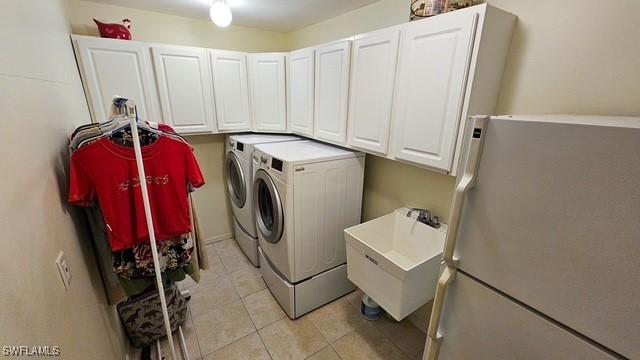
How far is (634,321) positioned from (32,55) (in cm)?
211

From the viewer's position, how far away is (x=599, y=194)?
0.63 meters

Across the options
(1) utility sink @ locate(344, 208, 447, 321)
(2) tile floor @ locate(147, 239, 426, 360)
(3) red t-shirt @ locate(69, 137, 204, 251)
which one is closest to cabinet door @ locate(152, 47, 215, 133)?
(3) red t-shirt @ locate(69, 137, 204, 251)

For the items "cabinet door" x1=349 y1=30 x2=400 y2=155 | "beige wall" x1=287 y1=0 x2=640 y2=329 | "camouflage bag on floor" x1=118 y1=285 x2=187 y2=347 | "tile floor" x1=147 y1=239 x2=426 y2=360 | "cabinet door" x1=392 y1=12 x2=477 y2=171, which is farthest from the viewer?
"tile floor" x1=147 y1=239 x2=426 y2=360

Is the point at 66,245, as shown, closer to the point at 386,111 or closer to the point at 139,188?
the point at 139,188

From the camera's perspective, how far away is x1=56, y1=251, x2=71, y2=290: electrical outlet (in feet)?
2.73

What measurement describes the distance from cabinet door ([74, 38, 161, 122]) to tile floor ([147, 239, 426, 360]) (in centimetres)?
167

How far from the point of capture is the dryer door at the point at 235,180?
240 cm

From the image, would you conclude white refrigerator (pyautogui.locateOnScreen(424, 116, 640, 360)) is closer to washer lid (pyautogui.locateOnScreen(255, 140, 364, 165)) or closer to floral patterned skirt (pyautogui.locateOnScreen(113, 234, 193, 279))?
washer lid (pyautogui.locateOnScreen(255, 140, 364, 165))

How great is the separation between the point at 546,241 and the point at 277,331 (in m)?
1.78

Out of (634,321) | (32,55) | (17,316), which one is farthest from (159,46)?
(634,321)

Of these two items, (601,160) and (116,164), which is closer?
(601,160)

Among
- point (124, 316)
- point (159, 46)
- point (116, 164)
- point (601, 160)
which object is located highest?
point (159, 46)

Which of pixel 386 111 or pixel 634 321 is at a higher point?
pixel 386 111

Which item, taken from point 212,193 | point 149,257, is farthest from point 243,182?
point 149,257
